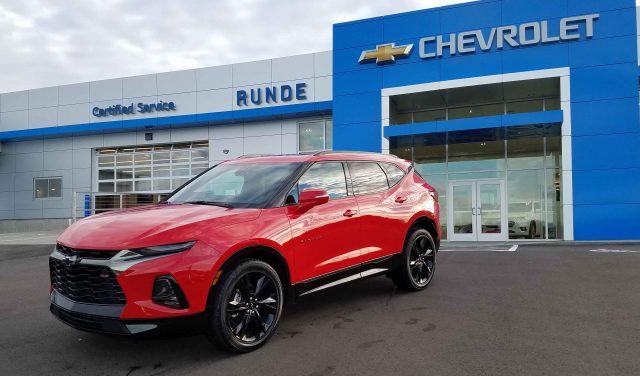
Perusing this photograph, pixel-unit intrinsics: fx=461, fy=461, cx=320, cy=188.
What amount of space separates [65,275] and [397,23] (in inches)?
594

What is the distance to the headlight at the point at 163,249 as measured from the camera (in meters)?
3.41

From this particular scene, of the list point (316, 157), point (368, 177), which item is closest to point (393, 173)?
point (368, 177)

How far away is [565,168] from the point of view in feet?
47.5

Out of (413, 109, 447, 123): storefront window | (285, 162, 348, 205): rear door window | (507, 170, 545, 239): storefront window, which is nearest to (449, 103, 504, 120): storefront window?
(413, 109, 447, 123): storefront window

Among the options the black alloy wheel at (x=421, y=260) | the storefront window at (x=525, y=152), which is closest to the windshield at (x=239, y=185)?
the black alloy wheel at (x=421, y=260)

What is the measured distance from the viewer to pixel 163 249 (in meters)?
3.45

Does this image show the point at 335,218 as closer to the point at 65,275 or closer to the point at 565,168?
the point at 65,275

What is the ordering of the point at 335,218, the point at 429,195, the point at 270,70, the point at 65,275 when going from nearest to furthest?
the point at 65,275 → the point at 335,218 → the point at 429,195 → the point at 270,70

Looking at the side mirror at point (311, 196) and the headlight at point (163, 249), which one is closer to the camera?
the headlight at point (163, 249)

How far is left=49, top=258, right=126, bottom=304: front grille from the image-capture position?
11.1 ft

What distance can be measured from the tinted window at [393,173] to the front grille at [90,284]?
3509 millimetres

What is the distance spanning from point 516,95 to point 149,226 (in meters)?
15.7

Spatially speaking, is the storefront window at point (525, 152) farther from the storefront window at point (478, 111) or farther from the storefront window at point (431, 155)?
the storefront window at point (431, 155)

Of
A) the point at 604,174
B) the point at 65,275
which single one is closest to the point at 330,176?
the point at 65,275
